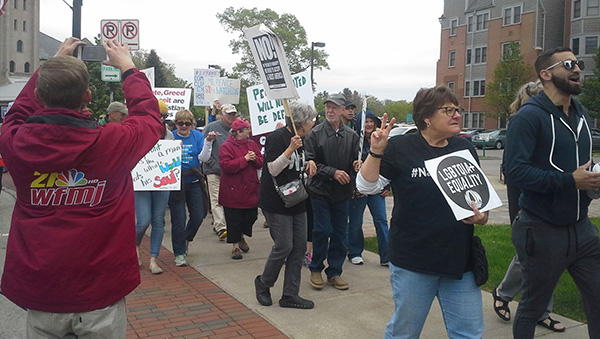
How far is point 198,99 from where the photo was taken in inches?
579

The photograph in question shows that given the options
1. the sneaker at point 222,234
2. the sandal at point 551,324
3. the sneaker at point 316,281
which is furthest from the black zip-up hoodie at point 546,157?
the sneaker at point 222,234

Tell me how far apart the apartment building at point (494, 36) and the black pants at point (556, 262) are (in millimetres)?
46687

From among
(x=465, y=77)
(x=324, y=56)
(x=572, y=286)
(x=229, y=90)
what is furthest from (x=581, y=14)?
(x=572, y=286)

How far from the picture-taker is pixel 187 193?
711 cm

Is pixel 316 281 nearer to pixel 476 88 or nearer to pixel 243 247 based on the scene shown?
pixel 243 247

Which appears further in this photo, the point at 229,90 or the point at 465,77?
the point at 465,77

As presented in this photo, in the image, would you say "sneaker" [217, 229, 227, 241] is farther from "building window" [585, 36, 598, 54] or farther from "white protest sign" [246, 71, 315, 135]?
"building window" [585, 36, 598, 54]

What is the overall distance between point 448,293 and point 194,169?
4476mm

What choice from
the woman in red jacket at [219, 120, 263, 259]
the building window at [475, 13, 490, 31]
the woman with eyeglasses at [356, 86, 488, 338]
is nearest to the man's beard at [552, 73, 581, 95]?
the woman with eyeglasses at [356, 86, 488, 338]

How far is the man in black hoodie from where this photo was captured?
11.1 ft

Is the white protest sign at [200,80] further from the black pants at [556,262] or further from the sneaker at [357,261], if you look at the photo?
the black pants at [556,262]

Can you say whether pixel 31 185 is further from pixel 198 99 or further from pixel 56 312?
pixel 198 99

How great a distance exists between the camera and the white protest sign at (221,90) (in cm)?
1377

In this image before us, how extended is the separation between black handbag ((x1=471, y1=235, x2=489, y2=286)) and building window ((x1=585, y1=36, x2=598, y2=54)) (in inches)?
1975
